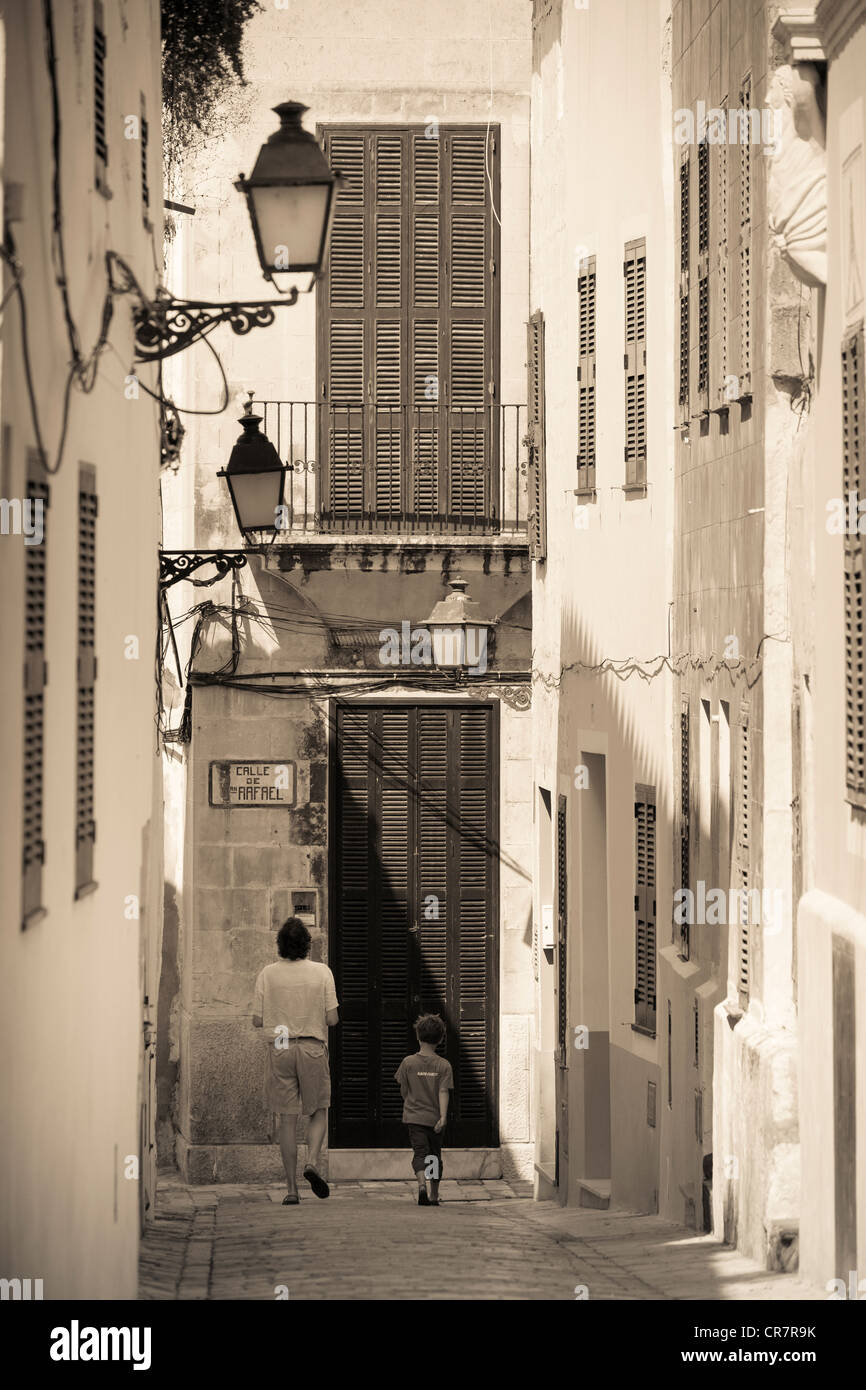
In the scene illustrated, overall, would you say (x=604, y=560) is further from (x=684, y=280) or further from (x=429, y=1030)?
(x=429, y=1030)

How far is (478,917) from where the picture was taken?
19016 mm

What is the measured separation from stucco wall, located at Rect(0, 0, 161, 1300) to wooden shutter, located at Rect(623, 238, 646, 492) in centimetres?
516

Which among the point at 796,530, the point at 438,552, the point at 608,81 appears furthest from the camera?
the point at 438,552

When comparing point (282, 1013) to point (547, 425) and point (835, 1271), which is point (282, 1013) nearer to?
point (835, 1271)

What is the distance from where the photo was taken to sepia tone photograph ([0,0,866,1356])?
303 inches

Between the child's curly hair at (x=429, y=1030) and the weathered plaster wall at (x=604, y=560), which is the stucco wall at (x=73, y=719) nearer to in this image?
the child's curly hair at (x=429, y=1030)

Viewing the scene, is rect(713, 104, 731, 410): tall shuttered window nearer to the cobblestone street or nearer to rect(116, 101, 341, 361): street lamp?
rect(116, 101, 341, 361): street lamp

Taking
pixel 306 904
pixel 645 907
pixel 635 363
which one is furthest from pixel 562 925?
pixel 635 363

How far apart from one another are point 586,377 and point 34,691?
10542mm

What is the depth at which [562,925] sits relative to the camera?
1750 cm

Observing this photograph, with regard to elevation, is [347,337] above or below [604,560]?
above

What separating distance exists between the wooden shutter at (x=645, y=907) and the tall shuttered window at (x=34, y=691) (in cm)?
825
